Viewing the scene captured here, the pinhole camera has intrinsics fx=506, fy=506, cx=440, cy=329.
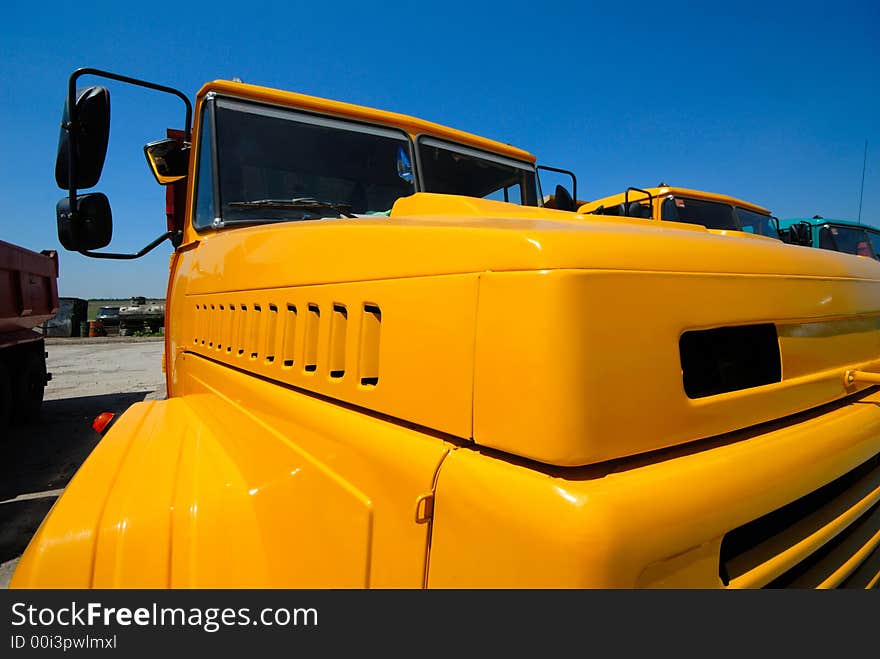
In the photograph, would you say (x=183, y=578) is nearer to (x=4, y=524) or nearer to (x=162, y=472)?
(x=162, y=472)

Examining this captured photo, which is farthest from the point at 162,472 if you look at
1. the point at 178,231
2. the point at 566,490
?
the point at 178,231

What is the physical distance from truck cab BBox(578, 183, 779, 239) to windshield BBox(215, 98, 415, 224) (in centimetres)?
450

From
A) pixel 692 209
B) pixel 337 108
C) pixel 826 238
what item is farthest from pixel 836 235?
pixel 337 108

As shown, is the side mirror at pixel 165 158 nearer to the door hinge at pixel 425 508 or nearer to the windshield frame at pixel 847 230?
the door hinge at pixel 425 508

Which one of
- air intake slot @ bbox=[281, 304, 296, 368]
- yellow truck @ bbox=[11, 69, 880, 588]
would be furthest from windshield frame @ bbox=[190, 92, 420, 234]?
air intake slot @ bbox=[281, 304, 296, 368]

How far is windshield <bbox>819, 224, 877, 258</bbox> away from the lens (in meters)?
9.04

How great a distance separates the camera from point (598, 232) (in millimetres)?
817

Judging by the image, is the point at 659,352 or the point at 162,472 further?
the point at 162,472

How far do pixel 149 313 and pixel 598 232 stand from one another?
95.8ft

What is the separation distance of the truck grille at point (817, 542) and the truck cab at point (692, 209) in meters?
5.51

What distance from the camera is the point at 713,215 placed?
7.14m

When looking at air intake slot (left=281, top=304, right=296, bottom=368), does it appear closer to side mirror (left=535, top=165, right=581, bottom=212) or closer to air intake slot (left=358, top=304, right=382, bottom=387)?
air intake slot (left=358, top=304, right=382, bottom=387)

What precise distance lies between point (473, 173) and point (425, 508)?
2.40 metres

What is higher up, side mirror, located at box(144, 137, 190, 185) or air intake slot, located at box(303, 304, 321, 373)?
side mirror, located at box(144, 137, 190, 185)
